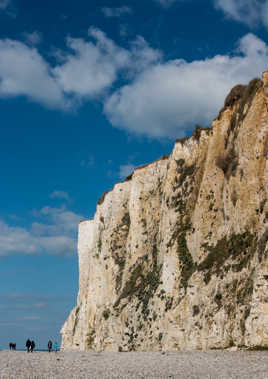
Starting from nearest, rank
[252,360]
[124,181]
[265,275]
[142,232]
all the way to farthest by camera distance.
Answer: [252,360], [265,275], [142,232], [124,181]

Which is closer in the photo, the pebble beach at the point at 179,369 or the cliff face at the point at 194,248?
the pebble beach at the point at 179,369

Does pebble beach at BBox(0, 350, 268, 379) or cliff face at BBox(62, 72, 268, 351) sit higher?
cliff face at BBox(62, 72, 268, 351)

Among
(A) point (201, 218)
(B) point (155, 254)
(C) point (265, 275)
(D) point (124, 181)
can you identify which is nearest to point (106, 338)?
(B) point (155, 254)

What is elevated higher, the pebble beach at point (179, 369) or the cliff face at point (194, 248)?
the cliff face at point (194, 248)

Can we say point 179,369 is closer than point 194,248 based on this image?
Yes

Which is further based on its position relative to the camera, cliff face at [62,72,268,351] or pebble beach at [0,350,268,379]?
cliff face at [62,72,268,351]

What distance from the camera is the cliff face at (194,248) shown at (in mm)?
31406

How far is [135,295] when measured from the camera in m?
48.4

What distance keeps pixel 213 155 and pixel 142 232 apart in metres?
16.1

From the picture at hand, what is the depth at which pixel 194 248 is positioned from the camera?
41219 millimetres

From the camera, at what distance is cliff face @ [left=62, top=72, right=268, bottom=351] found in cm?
3141

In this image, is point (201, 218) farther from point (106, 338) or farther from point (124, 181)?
point (124, 181)

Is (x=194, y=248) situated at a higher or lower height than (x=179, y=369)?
higher

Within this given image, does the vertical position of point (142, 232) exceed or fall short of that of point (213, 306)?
it exceeds it
